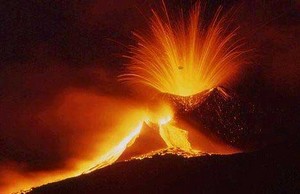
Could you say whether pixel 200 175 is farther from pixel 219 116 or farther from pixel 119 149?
pixel 219 116

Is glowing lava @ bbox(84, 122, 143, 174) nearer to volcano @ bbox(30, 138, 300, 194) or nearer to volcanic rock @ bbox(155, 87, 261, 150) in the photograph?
volcanic rock @ bbox(155, 87, 261, 150)

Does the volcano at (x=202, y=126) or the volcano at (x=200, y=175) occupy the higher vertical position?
the volcano at (x=202, y=126)

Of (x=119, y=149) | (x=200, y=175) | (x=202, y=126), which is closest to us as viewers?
(x=200, y=175)

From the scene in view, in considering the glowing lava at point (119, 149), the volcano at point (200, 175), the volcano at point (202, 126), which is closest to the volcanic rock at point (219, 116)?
the volcano at point (202, 126)

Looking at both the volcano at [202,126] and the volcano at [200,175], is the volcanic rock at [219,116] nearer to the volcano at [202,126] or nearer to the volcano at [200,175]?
the volcano at [202,126]

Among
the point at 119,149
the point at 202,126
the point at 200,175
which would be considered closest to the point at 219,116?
the point at 202,126

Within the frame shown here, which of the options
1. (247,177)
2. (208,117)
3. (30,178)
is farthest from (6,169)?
(247,177)

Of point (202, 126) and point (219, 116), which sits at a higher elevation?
point (219, 116)

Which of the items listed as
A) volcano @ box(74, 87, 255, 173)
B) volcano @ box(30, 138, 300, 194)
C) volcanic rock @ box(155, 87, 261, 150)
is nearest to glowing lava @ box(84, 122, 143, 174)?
volcano @ box(74, 87, 255, 173)

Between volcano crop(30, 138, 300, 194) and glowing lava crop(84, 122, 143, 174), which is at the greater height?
glowing lava crop(84, 122, 143, 174)

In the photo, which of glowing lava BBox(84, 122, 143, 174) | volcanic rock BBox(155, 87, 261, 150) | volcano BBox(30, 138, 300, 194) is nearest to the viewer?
volcano BBox(30, 138, 300, 194)

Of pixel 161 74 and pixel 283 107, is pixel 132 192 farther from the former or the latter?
pixel 283 107
